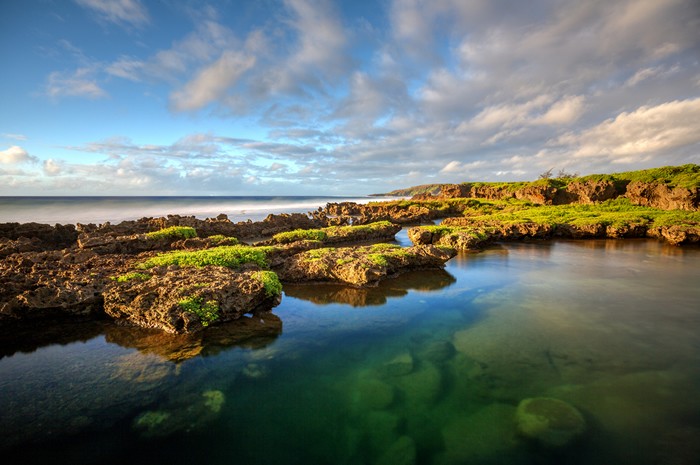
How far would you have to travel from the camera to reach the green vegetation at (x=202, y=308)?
7984 millimetres

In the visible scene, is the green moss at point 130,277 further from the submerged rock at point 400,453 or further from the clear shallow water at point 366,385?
the submerged rock at point 400,453

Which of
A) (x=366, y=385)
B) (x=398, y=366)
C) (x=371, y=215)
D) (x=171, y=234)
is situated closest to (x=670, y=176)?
(x=371, y=215)

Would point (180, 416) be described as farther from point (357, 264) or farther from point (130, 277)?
point (357, 264)

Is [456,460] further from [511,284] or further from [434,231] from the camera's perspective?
[434,231]

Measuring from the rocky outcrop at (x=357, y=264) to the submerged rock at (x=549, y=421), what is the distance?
23.2 ft

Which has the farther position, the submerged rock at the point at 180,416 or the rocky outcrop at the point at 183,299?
the rocky outcrop at the point at 183,299

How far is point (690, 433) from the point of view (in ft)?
16.2

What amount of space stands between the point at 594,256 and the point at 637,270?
11.8 ft

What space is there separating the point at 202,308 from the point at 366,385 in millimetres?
4670

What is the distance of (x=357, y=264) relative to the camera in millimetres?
12297

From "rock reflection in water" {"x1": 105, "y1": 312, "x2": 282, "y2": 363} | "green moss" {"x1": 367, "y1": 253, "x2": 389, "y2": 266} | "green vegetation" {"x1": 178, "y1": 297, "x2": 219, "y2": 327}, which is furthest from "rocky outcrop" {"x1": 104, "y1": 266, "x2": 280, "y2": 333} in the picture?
"green moss" {"x1": 367, "y1": 253, "x2": 389, "y2": 266}

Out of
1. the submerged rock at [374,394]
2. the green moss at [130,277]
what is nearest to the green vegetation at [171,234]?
the green moss at [130,277]

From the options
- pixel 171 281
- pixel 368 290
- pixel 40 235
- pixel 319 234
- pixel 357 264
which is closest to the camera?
pixel 171 281

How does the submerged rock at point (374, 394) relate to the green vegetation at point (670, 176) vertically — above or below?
below
